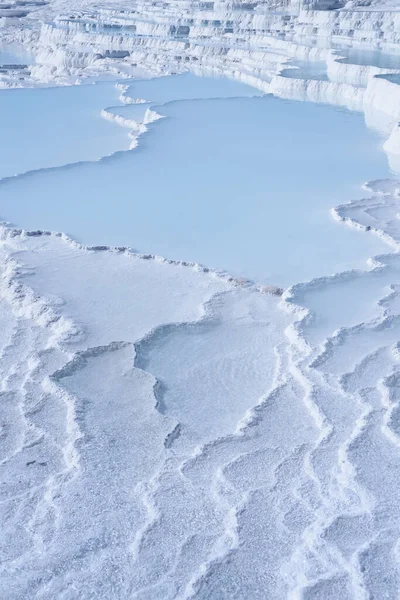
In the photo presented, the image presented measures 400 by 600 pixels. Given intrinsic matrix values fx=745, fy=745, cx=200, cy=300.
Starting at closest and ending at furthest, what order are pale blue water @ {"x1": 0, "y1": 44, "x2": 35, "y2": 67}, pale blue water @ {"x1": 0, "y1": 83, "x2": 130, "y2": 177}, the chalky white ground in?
the chalky white ground → pale blue water @ {"x1": 0, "y1": 83, "x2": 130, "y2": 177} → pale blue water @ {"x1": 0, "y1": 44, "x2": 35, "y2": 67}

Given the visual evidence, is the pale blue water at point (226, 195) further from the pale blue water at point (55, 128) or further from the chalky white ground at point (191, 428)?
the pale blue water at point (55, 128)

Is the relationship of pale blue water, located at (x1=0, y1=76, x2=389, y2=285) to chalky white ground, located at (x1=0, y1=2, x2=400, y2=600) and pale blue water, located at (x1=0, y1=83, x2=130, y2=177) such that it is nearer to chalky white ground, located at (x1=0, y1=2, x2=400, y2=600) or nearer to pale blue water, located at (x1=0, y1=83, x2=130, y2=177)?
chalky white ground, located at (x1=0, y1=2, x2=400, y2=600)

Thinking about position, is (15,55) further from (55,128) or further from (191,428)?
(191,428)

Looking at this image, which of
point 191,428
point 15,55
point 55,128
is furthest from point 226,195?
point 15,55

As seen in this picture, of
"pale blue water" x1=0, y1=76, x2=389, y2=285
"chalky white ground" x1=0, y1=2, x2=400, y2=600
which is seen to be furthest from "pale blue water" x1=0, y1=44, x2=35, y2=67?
"chalky white ground" x1=0, y1=2, x2=400, y2=600

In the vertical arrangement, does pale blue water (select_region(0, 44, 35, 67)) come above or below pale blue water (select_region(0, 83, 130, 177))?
below

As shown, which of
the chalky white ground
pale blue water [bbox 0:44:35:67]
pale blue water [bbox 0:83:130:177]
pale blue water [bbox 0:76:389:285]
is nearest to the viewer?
the chalky white ground

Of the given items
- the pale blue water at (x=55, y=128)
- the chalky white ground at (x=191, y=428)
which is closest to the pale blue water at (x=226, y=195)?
the chalky white ground at (x=191, y=428)
